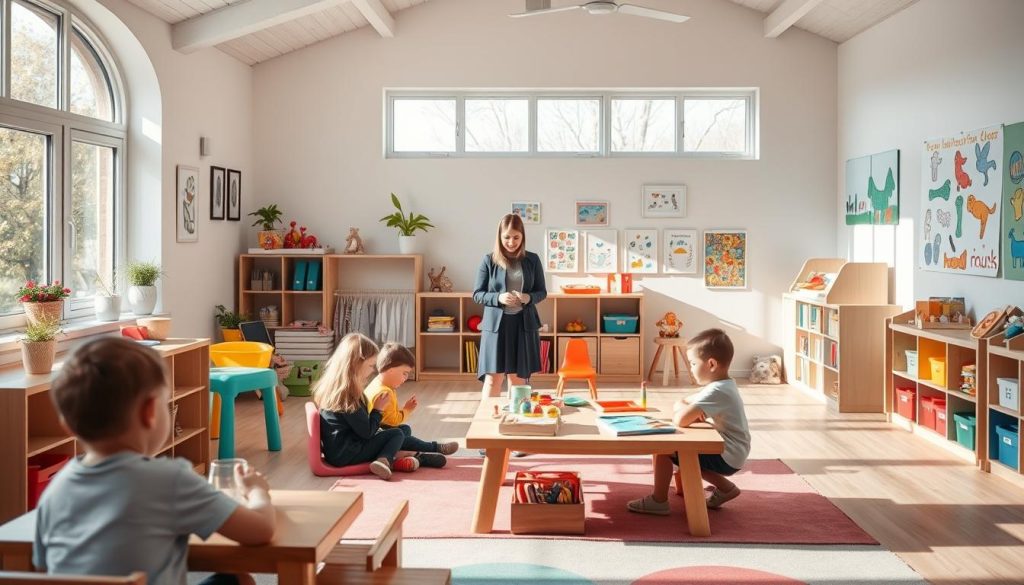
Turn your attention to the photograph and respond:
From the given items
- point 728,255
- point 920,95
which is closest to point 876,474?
point 920,95

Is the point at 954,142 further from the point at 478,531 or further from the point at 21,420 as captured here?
the point at 21,420

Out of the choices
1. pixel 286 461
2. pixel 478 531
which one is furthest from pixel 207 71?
pixel 478 531

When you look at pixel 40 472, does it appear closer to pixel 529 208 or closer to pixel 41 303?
pixel 41 303

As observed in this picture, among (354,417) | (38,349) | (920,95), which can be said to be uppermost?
(920,95)

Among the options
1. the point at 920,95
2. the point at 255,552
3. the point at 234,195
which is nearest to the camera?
the point at 255,552

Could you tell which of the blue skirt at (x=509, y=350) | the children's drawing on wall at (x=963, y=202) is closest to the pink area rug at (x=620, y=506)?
the blue skirt at (x=509, y=350)

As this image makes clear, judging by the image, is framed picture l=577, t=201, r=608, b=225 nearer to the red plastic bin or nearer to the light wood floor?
the light wood floor

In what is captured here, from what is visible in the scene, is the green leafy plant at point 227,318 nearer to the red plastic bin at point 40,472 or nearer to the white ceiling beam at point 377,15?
the white ceiling beam at point 377,15

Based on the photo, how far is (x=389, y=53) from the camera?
343 inches

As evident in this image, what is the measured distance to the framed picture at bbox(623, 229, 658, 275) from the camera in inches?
343

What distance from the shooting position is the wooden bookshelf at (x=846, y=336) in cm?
689

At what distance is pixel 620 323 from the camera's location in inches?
335

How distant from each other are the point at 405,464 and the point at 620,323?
12.6ft

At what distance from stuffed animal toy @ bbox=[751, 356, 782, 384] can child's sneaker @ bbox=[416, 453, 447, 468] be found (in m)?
4.17
